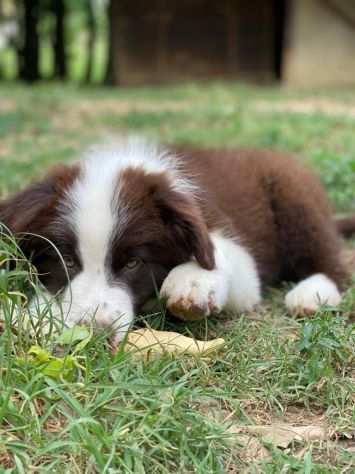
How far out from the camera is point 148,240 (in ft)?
10.7

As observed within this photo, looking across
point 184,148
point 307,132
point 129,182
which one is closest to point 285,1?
point 307,132

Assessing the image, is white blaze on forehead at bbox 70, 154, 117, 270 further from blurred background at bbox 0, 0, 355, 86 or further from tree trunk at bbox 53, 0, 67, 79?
tree trunk at bbox 53, 0, 67, 79

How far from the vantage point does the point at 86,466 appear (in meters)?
2.17

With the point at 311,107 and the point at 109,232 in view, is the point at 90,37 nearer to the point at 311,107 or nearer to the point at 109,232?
the point at 311,107

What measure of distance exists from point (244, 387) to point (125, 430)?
0.64 meters

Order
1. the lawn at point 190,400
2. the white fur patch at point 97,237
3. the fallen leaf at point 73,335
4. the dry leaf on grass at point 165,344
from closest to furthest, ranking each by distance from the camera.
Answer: the lawn at point 190,400 → the fallen leaf at point 73,335 → the dry leaf on grass at point 165,344 → the white fur patch at point 97,237

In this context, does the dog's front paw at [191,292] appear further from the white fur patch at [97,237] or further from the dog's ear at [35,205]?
the dog's ear at [35,205]

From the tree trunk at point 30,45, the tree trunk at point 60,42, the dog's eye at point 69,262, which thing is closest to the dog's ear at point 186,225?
the dog's eye at point 69,262

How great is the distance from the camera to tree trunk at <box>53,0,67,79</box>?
55.7 ft

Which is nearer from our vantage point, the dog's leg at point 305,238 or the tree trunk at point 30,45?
the dog's leg at point 305,238

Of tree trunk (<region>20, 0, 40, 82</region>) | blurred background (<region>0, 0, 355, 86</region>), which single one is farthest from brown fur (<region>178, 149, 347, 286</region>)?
tree trunk (<region>20, 0, 40, 82</region>)

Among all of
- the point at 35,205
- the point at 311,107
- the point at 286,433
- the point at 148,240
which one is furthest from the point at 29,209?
the point at 311,107

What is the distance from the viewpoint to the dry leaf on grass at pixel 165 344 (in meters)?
2.83

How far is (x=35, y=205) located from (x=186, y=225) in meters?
0.66
